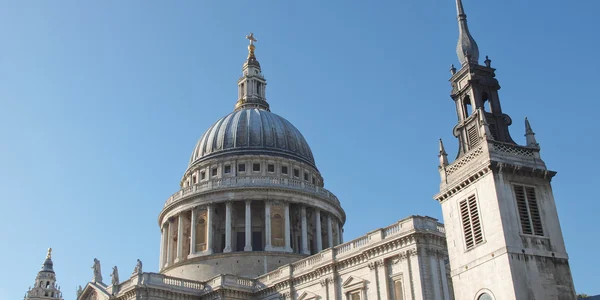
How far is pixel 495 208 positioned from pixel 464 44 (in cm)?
999

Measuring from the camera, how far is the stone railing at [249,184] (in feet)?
217

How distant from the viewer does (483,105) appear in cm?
3231

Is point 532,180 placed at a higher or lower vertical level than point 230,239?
lower

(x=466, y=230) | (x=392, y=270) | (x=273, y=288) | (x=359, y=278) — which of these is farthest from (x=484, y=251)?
(x=273, y=288)

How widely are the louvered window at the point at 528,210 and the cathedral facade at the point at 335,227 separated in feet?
0.18

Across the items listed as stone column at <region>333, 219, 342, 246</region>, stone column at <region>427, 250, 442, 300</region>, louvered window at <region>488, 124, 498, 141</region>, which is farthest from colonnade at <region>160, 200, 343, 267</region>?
louvered window at <region>488, 124, 498, 141</region>

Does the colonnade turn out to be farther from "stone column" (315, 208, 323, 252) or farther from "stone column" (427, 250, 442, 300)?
"stone column" (427, 250, 442, 300)

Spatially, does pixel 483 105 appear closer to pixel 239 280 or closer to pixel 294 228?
pixel 239 280

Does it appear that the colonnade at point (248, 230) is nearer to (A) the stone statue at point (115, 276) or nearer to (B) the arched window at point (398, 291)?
(A) the stone statue at point (115, 276)

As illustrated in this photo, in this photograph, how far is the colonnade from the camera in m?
64.3

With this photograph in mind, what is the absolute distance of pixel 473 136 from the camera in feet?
103

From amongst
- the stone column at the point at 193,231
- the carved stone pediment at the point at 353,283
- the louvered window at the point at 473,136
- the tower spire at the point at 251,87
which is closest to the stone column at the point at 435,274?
the carved stone pediment at the point at 353,283

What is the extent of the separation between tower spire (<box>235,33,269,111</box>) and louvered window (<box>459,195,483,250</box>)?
171ft

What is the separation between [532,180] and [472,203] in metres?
2.99
